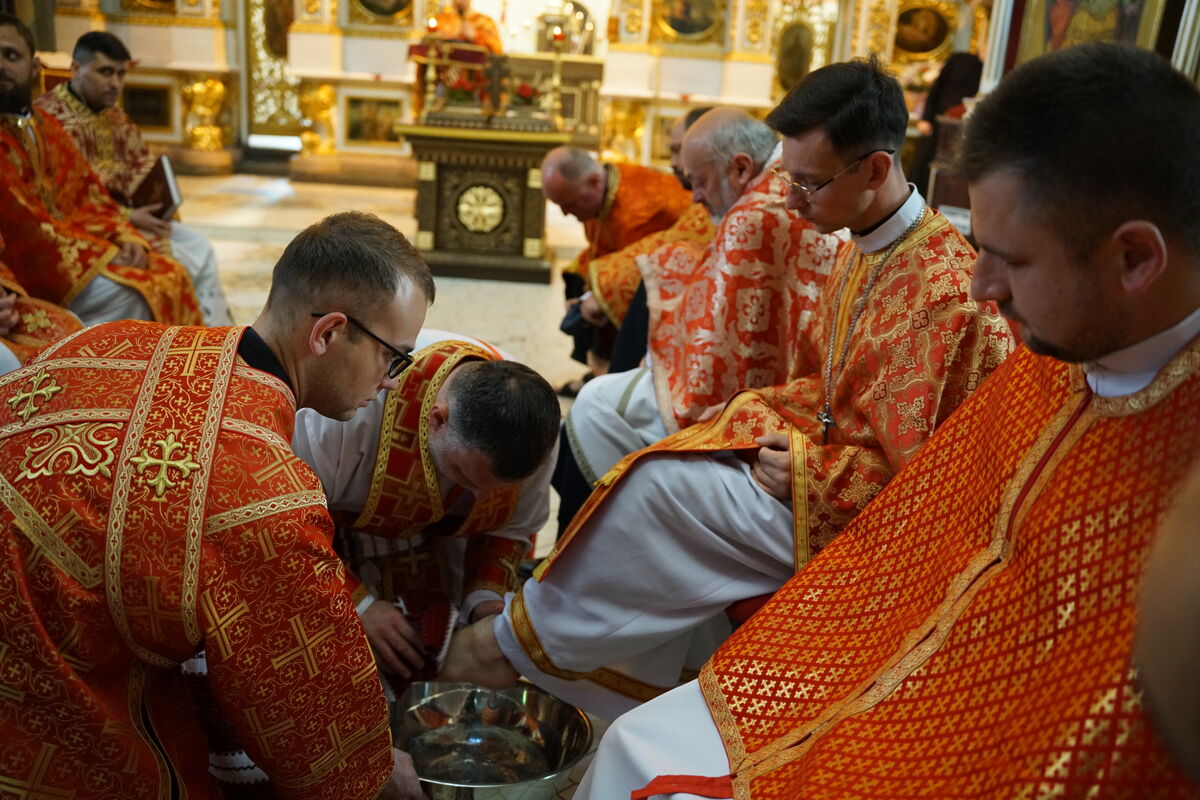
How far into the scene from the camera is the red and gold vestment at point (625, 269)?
16.3 ft

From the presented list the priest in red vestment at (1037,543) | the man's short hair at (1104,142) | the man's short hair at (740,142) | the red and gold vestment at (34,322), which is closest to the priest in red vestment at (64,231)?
the red and gold vestment at (34,322)

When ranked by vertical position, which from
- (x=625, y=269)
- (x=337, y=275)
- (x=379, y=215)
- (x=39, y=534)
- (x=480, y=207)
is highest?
(x=337, y=275)

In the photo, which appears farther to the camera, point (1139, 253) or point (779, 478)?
point (779, 478)

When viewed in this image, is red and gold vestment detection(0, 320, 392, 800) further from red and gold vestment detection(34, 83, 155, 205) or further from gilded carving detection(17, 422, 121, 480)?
red and gold vestment detection(34, 83, 155, 205)

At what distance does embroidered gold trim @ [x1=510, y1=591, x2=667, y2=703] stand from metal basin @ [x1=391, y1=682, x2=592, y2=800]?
4.9 inches

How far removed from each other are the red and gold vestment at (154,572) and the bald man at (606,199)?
386 centimetres

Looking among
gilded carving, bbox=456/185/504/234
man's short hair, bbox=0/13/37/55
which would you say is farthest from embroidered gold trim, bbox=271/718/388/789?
gilded carving, bbox=456/185/504/234

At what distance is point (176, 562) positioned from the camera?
167 centimetres

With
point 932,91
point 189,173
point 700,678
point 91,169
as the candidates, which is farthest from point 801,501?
point 189,173

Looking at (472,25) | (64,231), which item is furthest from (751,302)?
(472,25)

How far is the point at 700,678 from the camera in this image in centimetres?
196

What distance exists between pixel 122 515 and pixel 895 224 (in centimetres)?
193

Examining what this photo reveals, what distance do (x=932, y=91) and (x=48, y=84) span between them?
803cm

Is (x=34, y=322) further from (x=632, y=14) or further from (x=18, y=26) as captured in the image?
(x=632, y=14)
